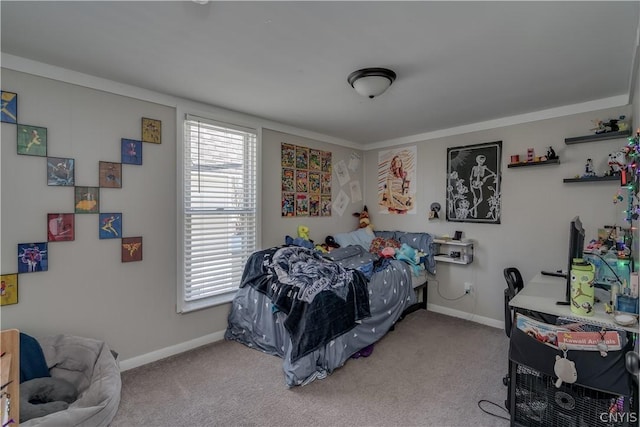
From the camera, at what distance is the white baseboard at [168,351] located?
259 cm

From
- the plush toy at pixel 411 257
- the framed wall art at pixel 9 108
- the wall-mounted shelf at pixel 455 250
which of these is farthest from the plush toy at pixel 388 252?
the framed wall art at pixel 9 108

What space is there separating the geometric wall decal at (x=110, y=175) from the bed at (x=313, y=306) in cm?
140

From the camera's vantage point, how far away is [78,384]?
2.07 m

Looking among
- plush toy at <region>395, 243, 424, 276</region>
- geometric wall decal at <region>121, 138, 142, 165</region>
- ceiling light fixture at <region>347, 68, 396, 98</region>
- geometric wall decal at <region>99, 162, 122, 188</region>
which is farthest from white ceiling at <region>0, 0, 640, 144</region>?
plush toy at <region>395, 243, 424, 276</region>

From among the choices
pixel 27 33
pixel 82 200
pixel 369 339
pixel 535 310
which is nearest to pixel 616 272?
pixel 535 310

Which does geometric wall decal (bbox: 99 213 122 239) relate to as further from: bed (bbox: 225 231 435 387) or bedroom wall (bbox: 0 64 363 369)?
bed (bbox: 225 231 435 387)

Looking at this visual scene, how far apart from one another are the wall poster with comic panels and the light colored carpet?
1.78m

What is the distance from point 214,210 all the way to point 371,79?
1.97 m

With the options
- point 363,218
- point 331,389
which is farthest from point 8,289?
point 363,218

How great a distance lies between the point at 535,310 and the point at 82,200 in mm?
3269

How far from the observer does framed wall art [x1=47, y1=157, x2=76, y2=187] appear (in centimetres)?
224

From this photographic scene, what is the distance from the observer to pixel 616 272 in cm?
211

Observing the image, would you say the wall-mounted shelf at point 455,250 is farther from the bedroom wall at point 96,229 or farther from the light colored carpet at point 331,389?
the bedroom wall at point 96,229

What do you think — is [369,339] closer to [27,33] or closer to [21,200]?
[21,200]
